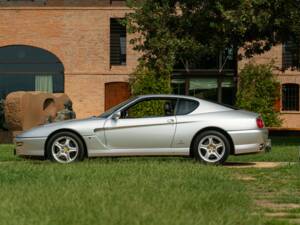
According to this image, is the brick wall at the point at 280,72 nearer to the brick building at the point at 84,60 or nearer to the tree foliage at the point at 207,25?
the brick building at the point at 84,60

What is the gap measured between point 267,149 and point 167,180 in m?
4.35

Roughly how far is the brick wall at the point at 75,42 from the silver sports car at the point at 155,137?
89.4 ft

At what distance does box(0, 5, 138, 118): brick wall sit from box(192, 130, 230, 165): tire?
27512 mm

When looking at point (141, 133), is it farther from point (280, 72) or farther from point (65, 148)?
point (280, 72)

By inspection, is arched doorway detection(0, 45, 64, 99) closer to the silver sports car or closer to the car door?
the silver sports car

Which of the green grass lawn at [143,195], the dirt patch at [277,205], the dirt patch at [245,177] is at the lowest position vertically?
the dirt patch at [245,177]

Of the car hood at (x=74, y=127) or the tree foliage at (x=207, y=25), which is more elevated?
the tree foliage at (x=207, y=25)

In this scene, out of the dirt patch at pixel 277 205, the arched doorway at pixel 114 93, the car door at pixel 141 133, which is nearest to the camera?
the dirt patch at pixel 277 205

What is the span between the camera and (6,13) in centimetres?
3981

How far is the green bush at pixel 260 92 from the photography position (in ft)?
124

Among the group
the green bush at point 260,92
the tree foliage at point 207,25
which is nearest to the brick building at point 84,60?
the green bush at point 260,92

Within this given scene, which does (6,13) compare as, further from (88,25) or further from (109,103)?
(109,103)

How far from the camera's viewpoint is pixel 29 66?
39844 millimetres

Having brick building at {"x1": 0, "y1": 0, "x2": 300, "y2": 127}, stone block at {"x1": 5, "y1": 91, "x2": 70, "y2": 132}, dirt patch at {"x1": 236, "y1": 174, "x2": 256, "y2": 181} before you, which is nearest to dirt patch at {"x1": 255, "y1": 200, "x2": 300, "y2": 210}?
dirt patch at {"x1": 236, "y1": 174, "x2": 256, "y2": 181}
